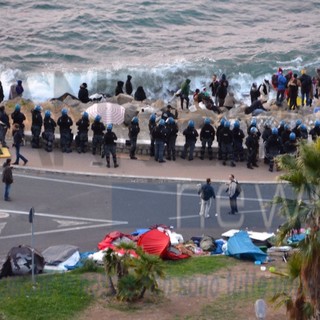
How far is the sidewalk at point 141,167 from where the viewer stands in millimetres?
33750

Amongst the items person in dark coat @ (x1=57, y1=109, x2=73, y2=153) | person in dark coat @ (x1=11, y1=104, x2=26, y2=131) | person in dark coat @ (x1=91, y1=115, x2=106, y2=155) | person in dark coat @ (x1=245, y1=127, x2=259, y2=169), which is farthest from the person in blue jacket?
person in dark coat @ (x1=11, y1=104, x2=26, y2=131)

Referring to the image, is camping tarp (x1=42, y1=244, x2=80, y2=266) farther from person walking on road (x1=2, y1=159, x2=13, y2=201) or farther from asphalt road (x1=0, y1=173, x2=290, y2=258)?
person walking on road (x1=2, y1=159, x2=13, y2=201)

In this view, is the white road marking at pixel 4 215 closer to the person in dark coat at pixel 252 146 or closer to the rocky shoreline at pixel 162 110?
the rocky shoreline at pixel 162 110

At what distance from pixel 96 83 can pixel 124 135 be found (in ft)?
59.7

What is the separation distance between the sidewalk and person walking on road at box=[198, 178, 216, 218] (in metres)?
2.69

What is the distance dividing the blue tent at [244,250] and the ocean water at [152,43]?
77.3 feet

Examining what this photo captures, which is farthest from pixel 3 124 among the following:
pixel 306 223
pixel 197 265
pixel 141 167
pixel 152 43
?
pixel 152 43

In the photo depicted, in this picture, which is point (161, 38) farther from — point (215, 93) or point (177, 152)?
point (177, 152)

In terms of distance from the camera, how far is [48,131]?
3534 cm

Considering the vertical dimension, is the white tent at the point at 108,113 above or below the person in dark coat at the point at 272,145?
above

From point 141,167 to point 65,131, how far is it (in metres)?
2.59

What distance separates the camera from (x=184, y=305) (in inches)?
971

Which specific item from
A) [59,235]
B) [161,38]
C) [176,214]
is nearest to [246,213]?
[176,214]

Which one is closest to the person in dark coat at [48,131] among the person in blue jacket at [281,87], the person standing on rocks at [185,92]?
the person standing on rocks at [185,92]
